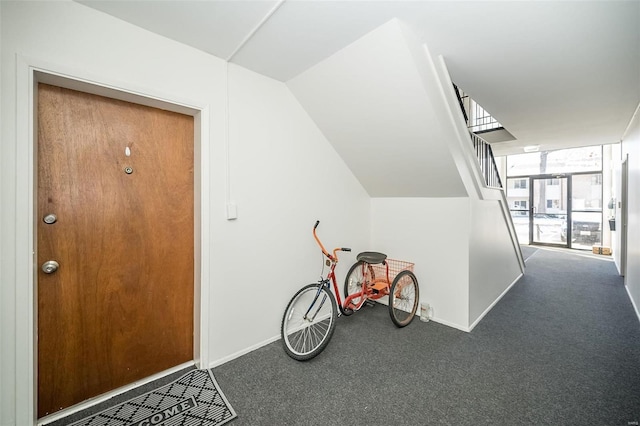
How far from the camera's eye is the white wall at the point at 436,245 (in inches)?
106

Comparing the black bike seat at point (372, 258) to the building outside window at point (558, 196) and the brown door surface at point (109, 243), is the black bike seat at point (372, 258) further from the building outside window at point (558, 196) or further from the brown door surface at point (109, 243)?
the building outside window at point (558, 196)

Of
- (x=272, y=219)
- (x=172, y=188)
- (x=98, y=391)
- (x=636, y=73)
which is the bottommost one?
(x=98, y=391)

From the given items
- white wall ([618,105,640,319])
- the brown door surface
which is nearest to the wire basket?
the brown door surface

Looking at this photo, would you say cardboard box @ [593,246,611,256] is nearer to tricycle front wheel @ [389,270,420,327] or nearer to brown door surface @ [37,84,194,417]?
tricycle front wheel @ [389,270,420,327]

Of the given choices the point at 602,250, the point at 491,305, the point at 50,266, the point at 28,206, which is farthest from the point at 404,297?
the point at 602,250

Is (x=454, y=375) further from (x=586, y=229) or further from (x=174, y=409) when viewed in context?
(x=586, y=229)

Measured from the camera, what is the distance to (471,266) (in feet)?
8.88

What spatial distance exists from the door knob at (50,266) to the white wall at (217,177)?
0.16 meters

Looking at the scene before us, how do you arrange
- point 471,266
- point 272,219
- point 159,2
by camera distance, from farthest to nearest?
point 471,266
point 272,219
point 159,2

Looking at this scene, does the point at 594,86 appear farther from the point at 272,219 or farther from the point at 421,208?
the point at 272,219

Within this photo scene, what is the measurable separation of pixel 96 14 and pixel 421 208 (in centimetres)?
301

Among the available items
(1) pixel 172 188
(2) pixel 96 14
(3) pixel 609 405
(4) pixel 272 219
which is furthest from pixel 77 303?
(3) pixel 609 405

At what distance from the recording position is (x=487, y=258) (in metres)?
3.16

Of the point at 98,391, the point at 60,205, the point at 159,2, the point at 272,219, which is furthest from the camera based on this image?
the point at 272,219
